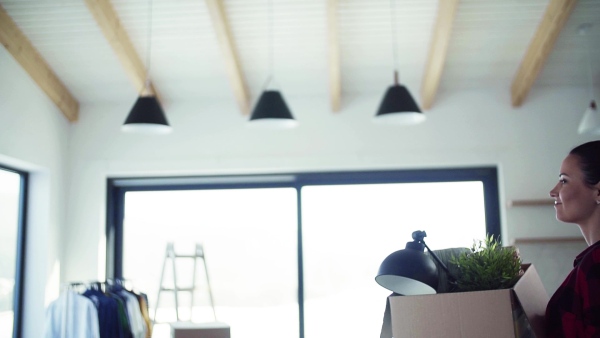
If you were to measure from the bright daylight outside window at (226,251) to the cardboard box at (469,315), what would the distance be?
4656 mm

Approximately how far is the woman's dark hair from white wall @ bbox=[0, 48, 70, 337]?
4484 millimetres

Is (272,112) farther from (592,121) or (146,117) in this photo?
(592,121)

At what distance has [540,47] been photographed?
5.21 meters

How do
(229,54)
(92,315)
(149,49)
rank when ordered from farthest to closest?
1. (149,49)
2. (229,54)
3. (92,315)

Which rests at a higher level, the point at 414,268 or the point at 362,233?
the point at 362,233

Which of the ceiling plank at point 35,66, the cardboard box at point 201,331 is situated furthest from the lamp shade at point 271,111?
the ceiling plank at point 35,66

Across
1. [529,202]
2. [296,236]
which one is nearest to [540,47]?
[529,202]

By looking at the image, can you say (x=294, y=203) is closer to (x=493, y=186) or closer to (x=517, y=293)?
(x=493, y=186)

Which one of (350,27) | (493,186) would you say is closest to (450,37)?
(350,27)

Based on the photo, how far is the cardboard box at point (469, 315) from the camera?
4.36 ft

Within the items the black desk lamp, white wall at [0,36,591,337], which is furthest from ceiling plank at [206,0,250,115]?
the black desk lamp

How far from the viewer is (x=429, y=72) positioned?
5.48m

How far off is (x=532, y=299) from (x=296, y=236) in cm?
462

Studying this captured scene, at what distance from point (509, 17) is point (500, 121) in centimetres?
103
